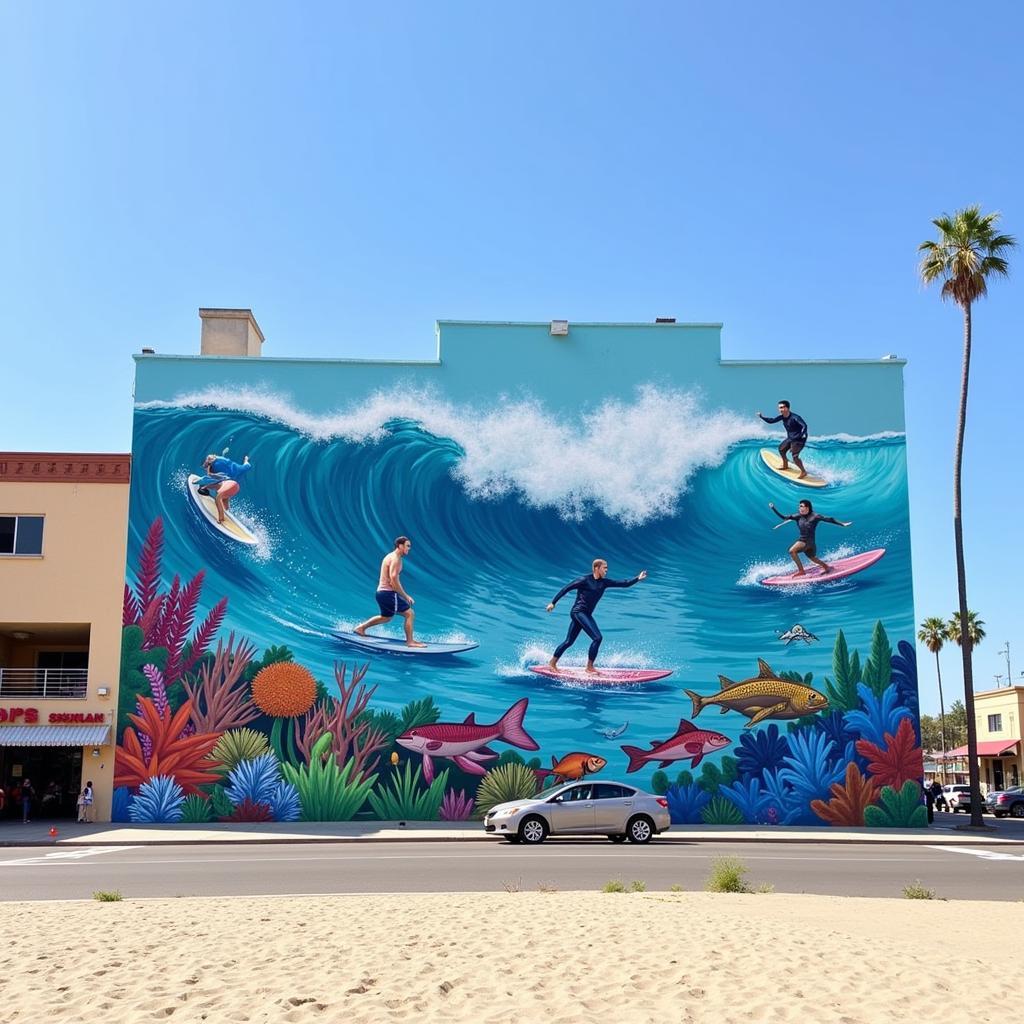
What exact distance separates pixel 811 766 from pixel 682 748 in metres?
3.62

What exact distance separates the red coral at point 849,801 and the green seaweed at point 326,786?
12.4 m

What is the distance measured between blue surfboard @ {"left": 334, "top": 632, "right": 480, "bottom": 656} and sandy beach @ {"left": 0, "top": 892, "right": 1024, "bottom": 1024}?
19512 mm

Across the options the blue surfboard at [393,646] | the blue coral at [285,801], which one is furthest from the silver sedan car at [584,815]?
the blue coral at [285,801]

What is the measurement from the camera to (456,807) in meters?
30.9

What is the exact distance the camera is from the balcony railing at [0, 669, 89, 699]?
3394 centimetres

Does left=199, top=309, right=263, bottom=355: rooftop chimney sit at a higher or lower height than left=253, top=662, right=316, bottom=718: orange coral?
higher

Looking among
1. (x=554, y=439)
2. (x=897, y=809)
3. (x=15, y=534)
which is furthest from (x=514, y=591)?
(x=15, y=534)

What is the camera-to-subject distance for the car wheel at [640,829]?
78.7 feet

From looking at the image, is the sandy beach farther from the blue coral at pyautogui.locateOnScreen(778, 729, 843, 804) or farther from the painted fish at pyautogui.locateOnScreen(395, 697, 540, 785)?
the blue coral at pyautogui.locateOnScreen(778, 729, 843, 804)

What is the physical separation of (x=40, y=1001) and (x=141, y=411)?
2708 centimetres

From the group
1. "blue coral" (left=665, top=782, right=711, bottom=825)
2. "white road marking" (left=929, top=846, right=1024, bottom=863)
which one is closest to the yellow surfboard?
"blue coral" (left=665, top=782, right=711, bottom=825)

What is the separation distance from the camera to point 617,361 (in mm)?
33438

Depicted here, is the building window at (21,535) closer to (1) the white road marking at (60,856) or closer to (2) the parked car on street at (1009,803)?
(1) the white road marking at (60,856)

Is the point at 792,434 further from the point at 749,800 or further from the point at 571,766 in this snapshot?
the point at 571,766
